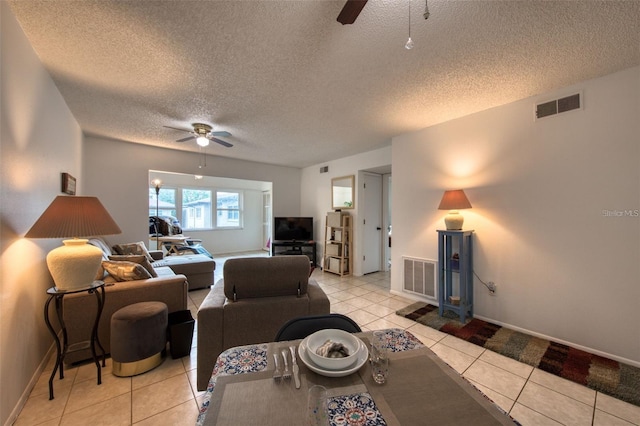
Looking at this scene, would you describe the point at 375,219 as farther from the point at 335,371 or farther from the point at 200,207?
the point at 200,207

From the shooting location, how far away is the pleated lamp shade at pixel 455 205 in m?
2.84

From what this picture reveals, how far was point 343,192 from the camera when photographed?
5.25 meters

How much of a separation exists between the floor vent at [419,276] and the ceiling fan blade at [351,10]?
9.96ft

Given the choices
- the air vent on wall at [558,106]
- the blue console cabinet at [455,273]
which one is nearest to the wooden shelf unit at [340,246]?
the blue console cabinet at [455,273]

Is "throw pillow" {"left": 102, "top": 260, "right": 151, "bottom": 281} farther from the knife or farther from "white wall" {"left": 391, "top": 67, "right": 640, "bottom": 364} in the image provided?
"white wall" {"left": 391, "top": 67, "right": 640, "bottom": 364}

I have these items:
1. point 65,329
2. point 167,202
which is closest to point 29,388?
point 65,329

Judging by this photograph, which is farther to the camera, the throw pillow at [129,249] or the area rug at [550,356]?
the throw pillow at [129,249]

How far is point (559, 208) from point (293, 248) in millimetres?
4662

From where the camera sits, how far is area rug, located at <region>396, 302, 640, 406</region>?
1.82 metres

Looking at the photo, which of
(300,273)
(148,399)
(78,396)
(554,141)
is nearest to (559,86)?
(554,141)

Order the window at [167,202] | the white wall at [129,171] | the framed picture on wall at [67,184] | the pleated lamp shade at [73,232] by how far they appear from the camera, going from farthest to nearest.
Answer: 1. the window at [167,202]
2. the white wall at [129,171]
3. the framed picture on wall at [67,184]
4. the pleated lamp shade at [73,232]

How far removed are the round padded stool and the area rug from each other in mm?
2648

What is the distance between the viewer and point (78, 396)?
173 centimetres

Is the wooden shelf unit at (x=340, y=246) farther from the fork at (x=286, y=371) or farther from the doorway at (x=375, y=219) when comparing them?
the fork at (x=286, y=371)
